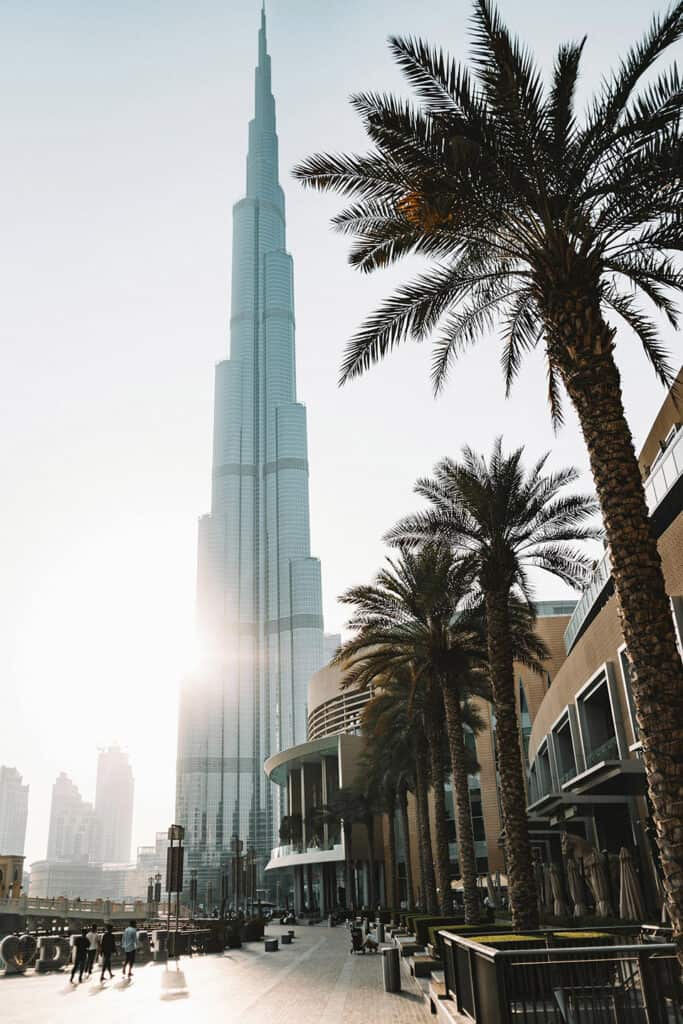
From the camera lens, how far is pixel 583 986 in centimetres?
802

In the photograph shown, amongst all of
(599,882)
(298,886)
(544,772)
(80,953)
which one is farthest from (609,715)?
(298,886)

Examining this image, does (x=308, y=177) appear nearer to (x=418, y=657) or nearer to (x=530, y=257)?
(x=530, y=257)

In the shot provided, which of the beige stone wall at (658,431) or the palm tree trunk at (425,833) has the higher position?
the beige stone wall at (658,431)

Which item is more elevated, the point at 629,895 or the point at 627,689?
the point at 627,689

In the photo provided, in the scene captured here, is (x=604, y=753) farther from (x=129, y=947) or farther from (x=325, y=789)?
(x=325, y=789)

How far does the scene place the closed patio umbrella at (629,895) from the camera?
64.0 ft

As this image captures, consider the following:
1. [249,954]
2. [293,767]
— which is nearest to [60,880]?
[293,767]

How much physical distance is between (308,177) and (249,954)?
88.8 feet

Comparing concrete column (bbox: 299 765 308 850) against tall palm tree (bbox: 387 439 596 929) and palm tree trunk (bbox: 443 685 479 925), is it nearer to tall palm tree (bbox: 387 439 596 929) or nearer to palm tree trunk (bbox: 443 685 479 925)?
palm tree trunk (bbox: 443 685 479 925)

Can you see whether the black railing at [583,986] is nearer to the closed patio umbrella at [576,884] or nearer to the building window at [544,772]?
the closed patio umbrella at [576,884]

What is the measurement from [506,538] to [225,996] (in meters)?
11.4

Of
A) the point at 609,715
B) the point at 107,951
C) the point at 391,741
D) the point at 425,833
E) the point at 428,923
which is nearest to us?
the point at 107,951

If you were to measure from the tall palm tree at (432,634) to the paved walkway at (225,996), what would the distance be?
16.6ft

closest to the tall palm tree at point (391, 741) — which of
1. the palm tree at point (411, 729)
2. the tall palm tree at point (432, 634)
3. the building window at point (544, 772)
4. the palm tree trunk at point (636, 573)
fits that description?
the palm tree at point (411, 729)
